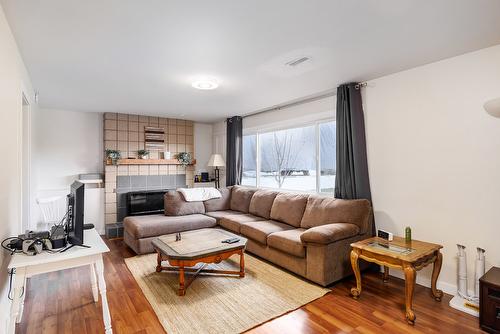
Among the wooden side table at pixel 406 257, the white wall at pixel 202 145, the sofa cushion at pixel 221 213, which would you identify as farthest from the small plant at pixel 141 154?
the wooden side table at pixel 406 257

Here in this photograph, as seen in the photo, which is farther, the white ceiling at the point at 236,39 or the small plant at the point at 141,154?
the small plant at the point at 141,154

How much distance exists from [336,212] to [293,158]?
1.51 m

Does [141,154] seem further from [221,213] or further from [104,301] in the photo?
[104,301]

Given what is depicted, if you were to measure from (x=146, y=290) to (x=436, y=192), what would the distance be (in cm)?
321

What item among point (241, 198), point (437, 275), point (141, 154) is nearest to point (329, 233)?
point (437, 275)

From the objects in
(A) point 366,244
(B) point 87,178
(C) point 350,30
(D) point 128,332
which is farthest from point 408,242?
(B) point 87,178

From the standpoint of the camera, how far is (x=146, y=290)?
8.98 feet

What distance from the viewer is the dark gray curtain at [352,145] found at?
3.34 m

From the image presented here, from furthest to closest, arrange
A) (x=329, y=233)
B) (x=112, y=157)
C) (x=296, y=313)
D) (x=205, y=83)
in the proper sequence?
(x=112, y=157)
(x=205, y=83)
(x=329, y=233)
(x=296, y=313)

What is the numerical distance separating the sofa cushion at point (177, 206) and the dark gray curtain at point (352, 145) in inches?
99.8

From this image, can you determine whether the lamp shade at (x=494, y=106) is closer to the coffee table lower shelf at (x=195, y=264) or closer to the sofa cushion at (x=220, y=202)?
the coffee table lower shelf at (x=195, y=264)

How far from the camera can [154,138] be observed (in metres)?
5.67

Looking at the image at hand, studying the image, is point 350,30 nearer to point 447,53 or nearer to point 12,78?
point 447,53

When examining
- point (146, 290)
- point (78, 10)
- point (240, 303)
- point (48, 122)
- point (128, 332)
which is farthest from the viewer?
point (48, 122)
